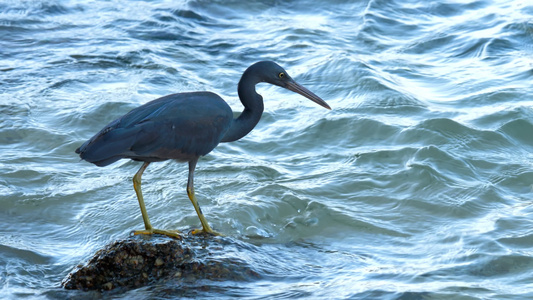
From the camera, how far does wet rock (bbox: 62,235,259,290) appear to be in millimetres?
4371

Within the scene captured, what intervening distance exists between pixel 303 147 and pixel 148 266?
10.4 ft

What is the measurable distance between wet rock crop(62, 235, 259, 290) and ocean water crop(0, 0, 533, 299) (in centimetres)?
8

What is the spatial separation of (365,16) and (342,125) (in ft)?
12.7

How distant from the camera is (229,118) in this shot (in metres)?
5.32

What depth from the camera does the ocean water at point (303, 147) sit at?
4883 millimetres

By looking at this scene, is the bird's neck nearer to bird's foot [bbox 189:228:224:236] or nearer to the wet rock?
bird's foot [bbox 189:228:224:236]

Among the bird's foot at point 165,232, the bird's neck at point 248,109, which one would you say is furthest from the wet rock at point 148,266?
the bird's neck at point 248,109

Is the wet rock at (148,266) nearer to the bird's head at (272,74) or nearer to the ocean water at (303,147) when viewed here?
the ocean water at (303,147)

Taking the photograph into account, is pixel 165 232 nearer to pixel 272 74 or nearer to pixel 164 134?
pixel 164 134

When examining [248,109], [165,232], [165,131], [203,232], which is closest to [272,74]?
[248,109]

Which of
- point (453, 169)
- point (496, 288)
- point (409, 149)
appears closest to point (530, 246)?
point (496, 288)

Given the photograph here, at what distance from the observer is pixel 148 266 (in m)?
4.43

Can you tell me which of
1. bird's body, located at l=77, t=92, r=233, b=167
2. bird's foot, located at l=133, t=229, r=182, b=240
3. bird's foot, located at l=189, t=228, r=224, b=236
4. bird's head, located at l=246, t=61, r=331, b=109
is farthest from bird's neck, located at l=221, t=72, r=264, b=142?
bird's foot, located at l=133, t=229, r=182, b=240

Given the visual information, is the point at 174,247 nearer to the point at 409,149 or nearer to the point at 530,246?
the point at 530,246
